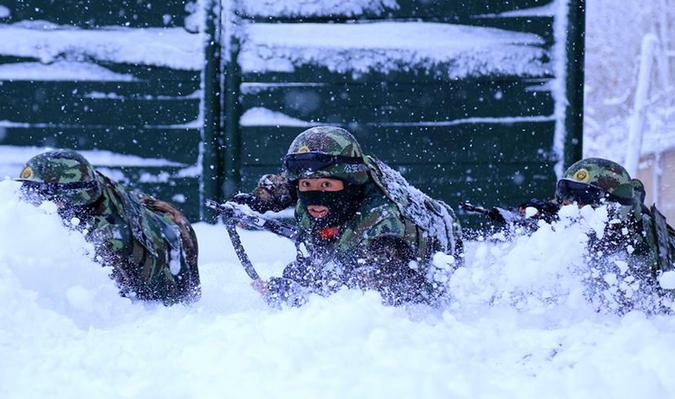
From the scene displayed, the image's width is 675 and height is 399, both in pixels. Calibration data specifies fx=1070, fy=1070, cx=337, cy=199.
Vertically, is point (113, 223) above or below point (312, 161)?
below

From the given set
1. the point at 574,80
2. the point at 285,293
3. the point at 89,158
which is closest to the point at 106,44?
the point at 89,158

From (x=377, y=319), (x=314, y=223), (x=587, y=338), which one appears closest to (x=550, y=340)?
(x=587, y=338)

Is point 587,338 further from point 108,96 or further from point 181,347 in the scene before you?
point 108,96

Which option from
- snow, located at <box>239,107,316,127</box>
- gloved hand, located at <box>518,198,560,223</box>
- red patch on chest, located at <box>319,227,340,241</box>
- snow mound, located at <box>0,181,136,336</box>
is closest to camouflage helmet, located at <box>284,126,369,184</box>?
red patch on chest, located at <box>319,227,340,241</box>

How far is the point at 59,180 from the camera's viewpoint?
4.31 m

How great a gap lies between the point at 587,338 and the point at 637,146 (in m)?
4.20

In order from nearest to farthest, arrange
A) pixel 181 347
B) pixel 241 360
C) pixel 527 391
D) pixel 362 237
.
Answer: pixel 527 391 → pixel 241 360 → pixel 181 347 → pixel 362 237

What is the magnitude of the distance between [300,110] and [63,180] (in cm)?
258

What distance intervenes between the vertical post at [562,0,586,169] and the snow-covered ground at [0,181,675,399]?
2.45 m

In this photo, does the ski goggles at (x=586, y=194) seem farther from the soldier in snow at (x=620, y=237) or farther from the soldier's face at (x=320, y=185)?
the soldier's face at (x=320, y=185)

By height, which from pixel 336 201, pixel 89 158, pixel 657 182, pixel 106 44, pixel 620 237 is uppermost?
pixel 106 44

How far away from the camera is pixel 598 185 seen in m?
4.74

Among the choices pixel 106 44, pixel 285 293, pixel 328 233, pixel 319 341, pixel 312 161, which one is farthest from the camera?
pixel 106 44

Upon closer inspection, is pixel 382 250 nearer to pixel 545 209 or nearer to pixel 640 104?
pixel 545 209
